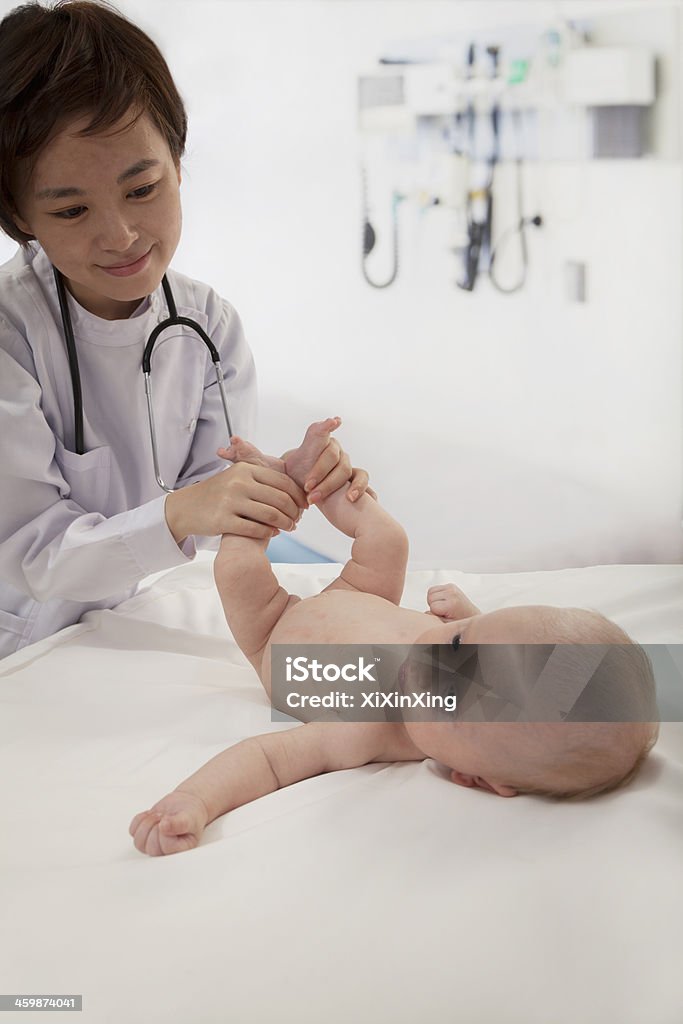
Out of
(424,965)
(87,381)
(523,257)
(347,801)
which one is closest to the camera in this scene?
(424,965)

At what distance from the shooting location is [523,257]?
2.08 m

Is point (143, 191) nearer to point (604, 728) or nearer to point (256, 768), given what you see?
point (256, 768)

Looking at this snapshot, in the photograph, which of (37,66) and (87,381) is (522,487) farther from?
(37,66)

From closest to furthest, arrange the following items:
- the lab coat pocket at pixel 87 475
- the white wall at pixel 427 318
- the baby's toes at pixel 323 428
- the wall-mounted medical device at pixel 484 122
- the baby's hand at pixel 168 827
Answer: the baby's hand at pixel 168 827
the baby's toes at pixel 323 428
the lab coat pocket at pixel 87 475
the wall-mounted medical device at pixel 484 122
the white wall at pixel 427 318

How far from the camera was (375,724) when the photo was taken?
92 cm

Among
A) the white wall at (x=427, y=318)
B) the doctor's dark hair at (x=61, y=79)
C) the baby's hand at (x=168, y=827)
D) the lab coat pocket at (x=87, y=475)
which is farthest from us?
the white wall at (x=427, y=318)

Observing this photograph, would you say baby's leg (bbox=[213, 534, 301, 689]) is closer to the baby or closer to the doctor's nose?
the baby

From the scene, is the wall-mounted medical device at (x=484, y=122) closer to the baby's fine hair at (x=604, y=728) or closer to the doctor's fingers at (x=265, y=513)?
the doctor's fingers at (x=265, y=513)

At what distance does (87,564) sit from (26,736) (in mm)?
221

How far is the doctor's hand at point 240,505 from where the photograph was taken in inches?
40.6

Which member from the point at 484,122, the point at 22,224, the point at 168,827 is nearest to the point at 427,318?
the point at 484,122

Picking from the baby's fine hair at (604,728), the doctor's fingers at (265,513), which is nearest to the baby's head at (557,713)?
the baby's fine hair at (604,728)

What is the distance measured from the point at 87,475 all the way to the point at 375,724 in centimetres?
55

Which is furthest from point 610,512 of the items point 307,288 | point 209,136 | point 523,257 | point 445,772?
point 445,772
